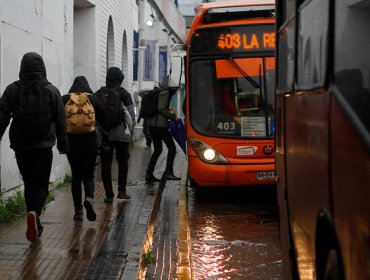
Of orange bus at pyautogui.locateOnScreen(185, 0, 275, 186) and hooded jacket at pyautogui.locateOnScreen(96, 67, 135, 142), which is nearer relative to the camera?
hooded jacket at pyautogui.locateOnScreen(96, 67, 135, 142)

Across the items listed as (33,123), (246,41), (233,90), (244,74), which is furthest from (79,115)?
(246,41)

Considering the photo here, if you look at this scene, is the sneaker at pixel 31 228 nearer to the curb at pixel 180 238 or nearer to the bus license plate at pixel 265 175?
the curb at pixel 180 238

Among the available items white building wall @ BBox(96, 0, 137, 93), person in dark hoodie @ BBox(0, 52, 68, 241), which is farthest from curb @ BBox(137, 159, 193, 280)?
white building wall @ BBox(96, 0, 137, 93)

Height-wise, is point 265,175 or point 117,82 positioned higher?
point 117,82

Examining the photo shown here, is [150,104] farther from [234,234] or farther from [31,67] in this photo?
[31,67]

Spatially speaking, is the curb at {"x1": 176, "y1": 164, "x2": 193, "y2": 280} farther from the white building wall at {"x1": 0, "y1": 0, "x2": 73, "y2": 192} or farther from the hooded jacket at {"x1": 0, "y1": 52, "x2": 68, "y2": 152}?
the white building wall at {"x1": 0, "y1": 0, "x2": 73, "y2": 192}

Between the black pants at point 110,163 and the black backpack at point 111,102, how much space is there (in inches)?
15.9

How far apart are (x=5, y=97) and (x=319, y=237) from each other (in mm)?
4406

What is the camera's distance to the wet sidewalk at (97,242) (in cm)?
634

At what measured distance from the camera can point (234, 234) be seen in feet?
28.0

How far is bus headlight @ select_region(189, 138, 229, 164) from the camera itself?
10641mm

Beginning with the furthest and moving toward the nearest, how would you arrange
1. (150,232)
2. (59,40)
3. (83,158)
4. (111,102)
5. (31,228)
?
(59,40)
(111,102)
(83,158)
(150,232)
(31,228)

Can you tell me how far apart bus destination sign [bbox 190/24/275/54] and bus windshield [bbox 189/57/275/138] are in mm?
158

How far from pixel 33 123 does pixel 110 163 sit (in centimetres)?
336
